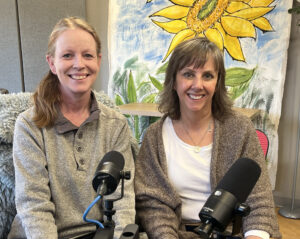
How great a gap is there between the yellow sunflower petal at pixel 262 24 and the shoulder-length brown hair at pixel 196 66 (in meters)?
1.33

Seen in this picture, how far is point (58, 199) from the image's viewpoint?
A: 3.67 ft

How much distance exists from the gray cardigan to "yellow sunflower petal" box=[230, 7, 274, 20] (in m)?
1.46

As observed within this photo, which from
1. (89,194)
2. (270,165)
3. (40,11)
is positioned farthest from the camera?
(40,11)

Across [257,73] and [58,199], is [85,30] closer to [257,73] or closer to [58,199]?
[58,199]

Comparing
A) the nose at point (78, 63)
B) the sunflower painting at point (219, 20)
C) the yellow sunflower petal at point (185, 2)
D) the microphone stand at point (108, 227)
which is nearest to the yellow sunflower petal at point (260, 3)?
the sunflower painting at point (219, 20)

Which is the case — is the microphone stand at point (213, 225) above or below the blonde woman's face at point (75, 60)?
below

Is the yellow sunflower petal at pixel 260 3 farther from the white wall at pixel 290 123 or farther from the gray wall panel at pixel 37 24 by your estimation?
the gray wall panel at pixel 37 24

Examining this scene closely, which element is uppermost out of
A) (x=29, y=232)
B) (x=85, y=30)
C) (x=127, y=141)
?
(x=85, y=30)

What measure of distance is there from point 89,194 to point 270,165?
5.97 feet

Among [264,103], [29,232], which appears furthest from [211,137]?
[264,103]

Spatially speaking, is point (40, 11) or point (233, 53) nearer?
point (233, 53)

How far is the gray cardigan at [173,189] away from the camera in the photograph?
1.13m

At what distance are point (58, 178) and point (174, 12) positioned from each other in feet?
6.73

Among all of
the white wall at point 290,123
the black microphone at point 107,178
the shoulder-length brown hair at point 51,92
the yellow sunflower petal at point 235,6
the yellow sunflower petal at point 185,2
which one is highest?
the yellow sunflower petal at point 185,2
